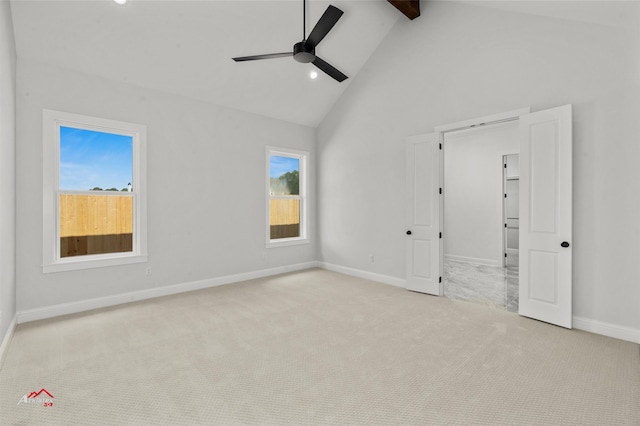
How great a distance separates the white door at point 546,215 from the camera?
3.20 meters

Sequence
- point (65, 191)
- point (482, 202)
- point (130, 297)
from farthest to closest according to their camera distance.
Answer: point (482, 202) < point (130, 297) < point (65, 191)

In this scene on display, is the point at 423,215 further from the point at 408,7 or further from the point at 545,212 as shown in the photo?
the point at 408,7

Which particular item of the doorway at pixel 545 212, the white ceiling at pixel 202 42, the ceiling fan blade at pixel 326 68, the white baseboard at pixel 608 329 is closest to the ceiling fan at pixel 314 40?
the ceiling fan blade at pixel 326 68

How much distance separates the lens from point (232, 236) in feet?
16.9

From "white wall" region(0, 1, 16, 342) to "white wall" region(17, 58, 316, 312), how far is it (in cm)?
18

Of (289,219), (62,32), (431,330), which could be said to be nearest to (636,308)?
(431,330)

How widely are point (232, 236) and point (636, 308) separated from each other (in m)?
5.05

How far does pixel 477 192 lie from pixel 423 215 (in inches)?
122

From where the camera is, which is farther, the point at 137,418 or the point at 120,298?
the point at 120,298

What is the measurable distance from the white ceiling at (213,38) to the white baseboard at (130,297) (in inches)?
112

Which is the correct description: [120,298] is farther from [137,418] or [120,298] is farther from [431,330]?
[431,330]

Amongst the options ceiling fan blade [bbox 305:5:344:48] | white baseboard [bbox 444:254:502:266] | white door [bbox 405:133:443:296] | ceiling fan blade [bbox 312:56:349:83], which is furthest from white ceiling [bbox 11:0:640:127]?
white baseboard [bbox 444:254:502:266]

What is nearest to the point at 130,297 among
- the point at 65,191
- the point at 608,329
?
the point at 65,191

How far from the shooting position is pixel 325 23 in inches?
108
